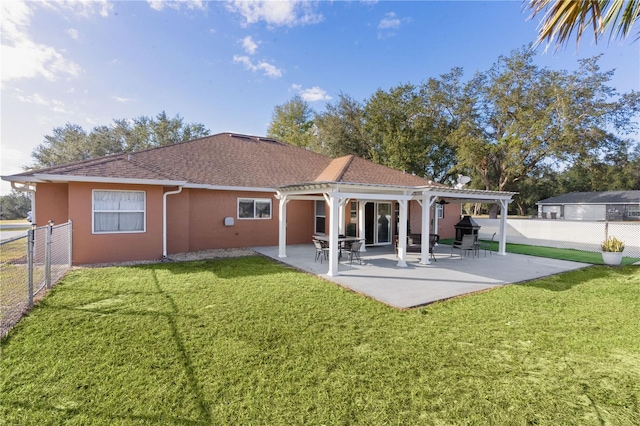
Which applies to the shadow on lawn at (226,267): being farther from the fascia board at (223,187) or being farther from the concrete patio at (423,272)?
the fascia board at (223,187)

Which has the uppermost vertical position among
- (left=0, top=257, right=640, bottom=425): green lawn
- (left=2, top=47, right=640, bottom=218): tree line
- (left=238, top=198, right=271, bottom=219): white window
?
(left=2, top=47, right=640, bottom=218): tree line

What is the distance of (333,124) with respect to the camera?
96.0ft

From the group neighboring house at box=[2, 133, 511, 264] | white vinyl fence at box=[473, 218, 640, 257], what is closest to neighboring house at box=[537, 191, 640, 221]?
white vinyl fence at box=[473, 218, 640, 257]

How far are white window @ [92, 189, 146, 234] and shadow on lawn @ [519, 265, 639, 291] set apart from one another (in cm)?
1197

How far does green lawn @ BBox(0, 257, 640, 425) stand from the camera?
9.65 ft

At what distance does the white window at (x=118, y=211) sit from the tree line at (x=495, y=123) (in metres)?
19.5

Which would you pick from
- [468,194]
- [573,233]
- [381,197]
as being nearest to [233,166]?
[381,197]

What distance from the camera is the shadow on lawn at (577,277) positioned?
7.89m

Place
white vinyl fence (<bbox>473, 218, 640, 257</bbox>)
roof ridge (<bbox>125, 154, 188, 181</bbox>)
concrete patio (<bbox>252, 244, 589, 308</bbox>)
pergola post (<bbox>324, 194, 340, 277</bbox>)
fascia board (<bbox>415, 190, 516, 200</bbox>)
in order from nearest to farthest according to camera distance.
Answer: concrete patio (<bbox>252, 244, 589, 308</bbox>)
pergola post (<bbox>324, 194, 340, 277</bbox>)
fascia board (<bbox>415, 190, 516, 200</bbox>)
roof ridge (<bbox>125, 154, 188, 181</bbox>)
white vinyl fence (<bbox>473, 218, 640, 257</bbox>)

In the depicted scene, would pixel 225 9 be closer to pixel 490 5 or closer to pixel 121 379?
pixel 490 5

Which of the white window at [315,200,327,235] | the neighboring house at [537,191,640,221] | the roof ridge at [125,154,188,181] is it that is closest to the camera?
the roof ridge at [125,154,188,181]

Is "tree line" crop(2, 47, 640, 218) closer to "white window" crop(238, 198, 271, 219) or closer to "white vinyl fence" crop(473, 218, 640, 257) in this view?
"white vinyl fence" crop(473, 218, 640, 257)

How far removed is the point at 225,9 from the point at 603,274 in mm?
16826

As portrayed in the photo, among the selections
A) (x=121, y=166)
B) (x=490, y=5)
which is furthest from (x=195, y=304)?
(x=490, y=5)
